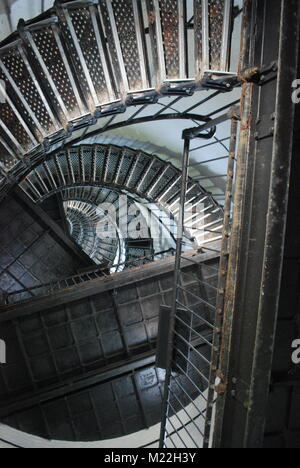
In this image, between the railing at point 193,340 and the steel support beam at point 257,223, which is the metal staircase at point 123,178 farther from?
the steel support beam at point 257,223

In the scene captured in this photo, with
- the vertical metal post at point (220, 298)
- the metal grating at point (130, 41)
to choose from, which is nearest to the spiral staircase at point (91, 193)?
the metal grating at point (130, 41)

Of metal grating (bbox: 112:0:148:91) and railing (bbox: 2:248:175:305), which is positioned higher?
metal grating (bbox: 112:0:148:91)

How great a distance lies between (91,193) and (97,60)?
891 centimetres

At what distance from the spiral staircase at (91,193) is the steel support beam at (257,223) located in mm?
914

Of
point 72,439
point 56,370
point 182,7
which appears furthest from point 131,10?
point 72,439

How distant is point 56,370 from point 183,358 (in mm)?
3279

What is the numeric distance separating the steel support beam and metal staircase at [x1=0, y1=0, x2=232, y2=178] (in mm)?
1124

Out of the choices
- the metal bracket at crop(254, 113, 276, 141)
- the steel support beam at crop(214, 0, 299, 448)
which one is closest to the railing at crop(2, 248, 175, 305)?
the steel support beam at crop(214, 0, 299, 448)

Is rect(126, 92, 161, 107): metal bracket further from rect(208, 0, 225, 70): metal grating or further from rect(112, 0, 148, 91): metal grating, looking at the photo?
rect(208, 0, 225, 70): metal grating

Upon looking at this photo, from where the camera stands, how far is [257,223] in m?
2.30

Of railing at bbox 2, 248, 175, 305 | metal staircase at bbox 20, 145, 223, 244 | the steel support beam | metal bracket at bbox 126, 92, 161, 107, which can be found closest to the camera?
the steel support beam

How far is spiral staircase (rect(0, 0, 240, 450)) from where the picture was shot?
3465 mm

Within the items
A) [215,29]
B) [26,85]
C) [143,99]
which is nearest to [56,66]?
[26,85]

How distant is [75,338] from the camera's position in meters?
6.25
